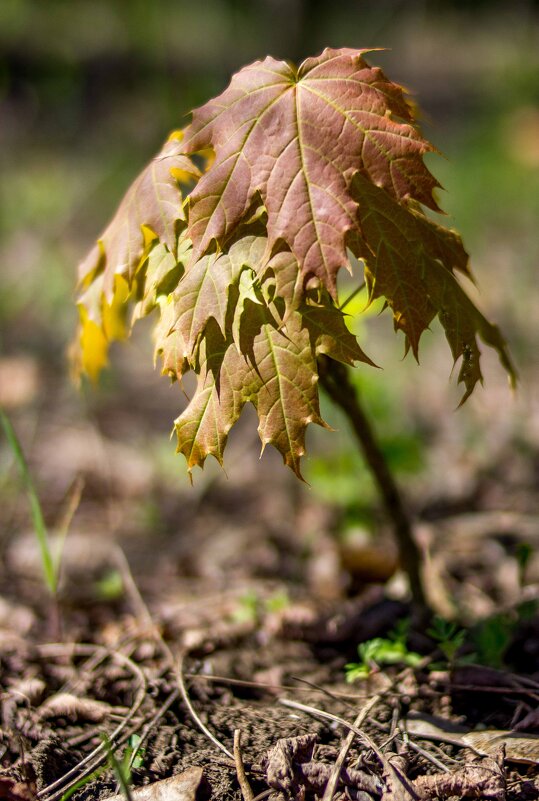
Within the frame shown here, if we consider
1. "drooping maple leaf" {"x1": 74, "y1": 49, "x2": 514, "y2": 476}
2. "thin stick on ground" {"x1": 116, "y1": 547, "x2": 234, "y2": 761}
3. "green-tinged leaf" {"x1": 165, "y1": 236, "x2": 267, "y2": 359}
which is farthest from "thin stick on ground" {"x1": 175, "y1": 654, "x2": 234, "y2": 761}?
"green-tinged leaf" {"x1": 165, "y1": 236, "x2": 267, "y2": 359}

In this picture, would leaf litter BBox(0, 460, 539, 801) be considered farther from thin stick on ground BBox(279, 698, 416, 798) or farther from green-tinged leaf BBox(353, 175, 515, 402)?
green-tinged leaf BBox(353, 175, 515, 402)

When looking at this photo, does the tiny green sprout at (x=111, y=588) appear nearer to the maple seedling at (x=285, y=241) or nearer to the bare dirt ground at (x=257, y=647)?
the bare dirt ground at (x=257, y=647)

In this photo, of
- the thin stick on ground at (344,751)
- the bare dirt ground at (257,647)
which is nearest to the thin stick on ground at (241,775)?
the bare dirt ground at (257,647)

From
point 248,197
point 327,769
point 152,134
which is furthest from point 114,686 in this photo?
point 152,134

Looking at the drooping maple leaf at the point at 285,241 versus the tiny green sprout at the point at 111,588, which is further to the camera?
the tiny green sprout at the point at 111,588

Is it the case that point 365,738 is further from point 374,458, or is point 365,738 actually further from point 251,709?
point 374,458

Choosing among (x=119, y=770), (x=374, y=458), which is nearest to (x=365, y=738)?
(x=119, y=770)
